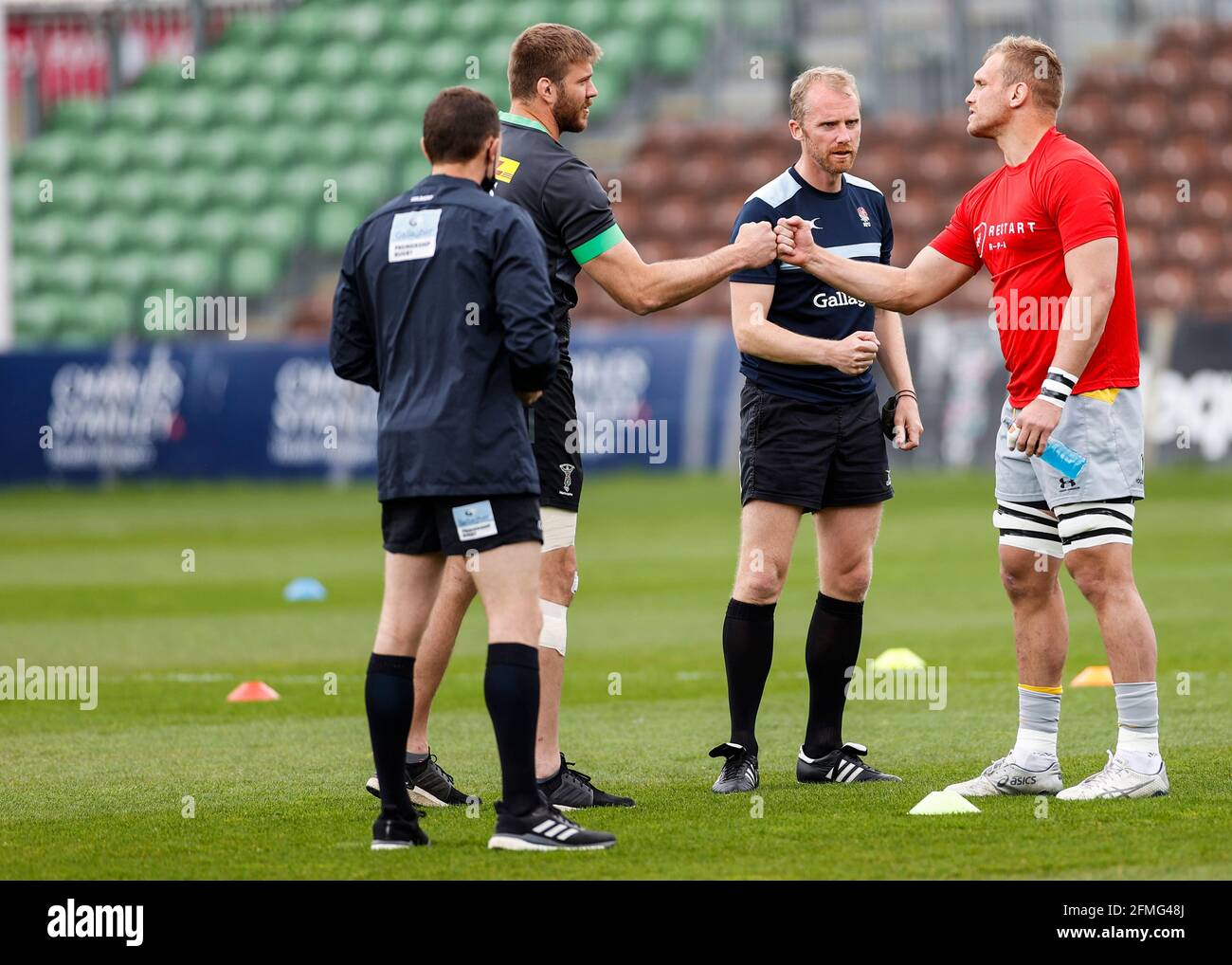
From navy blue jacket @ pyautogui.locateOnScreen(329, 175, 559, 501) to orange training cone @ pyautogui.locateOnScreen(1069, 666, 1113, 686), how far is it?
4.37 m

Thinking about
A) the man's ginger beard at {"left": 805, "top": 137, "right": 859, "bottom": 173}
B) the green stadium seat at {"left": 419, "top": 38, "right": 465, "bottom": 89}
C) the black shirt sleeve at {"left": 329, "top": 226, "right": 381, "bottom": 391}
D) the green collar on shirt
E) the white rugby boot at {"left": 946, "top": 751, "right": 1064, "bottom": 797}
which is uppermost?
the green stadium seat at {"left": 419, "top": 38, "right": 465, "bottom": 89}

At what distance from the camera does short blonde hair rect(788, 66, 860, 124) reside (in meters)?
6.49

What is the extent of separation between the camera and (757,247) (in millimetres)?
6363

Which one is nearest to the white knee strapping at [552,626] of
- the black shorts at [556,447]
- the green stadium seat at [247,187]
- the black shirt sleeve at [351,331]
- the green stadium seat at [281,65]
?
the black shorts at [556,447]

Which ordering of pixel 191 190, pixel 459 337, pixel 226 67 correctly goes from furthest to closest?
pixel 226 67
pixel 191 190
pixel 459 337

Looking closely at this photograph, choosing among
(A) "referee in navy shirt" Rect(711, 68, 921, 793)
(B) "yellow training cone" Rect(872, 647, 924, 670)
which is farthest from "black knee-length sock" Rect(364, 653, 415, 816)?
(B) "yellow training cone" Rect(872, 647, 924, 670)

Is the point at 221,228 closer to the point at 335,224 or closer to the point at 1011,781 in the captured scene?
the point at 335,224

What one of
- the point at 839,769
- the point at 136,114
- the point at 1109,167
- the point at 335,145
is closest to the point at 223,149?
the point at 335,145

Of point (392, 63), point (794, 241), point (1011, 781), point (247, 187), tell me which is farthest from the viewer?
point (392, 63)

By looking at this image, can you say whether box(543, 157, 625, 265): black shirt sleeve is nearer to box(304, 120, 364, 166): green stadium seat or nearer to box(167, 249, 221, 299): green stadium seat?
box(167, 249, 221, 299): green stadium seat

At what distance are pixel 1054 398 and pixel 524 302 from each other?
5.84ft

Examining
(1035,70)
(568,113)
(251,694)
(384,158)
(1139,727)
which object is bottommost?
(251,694)
